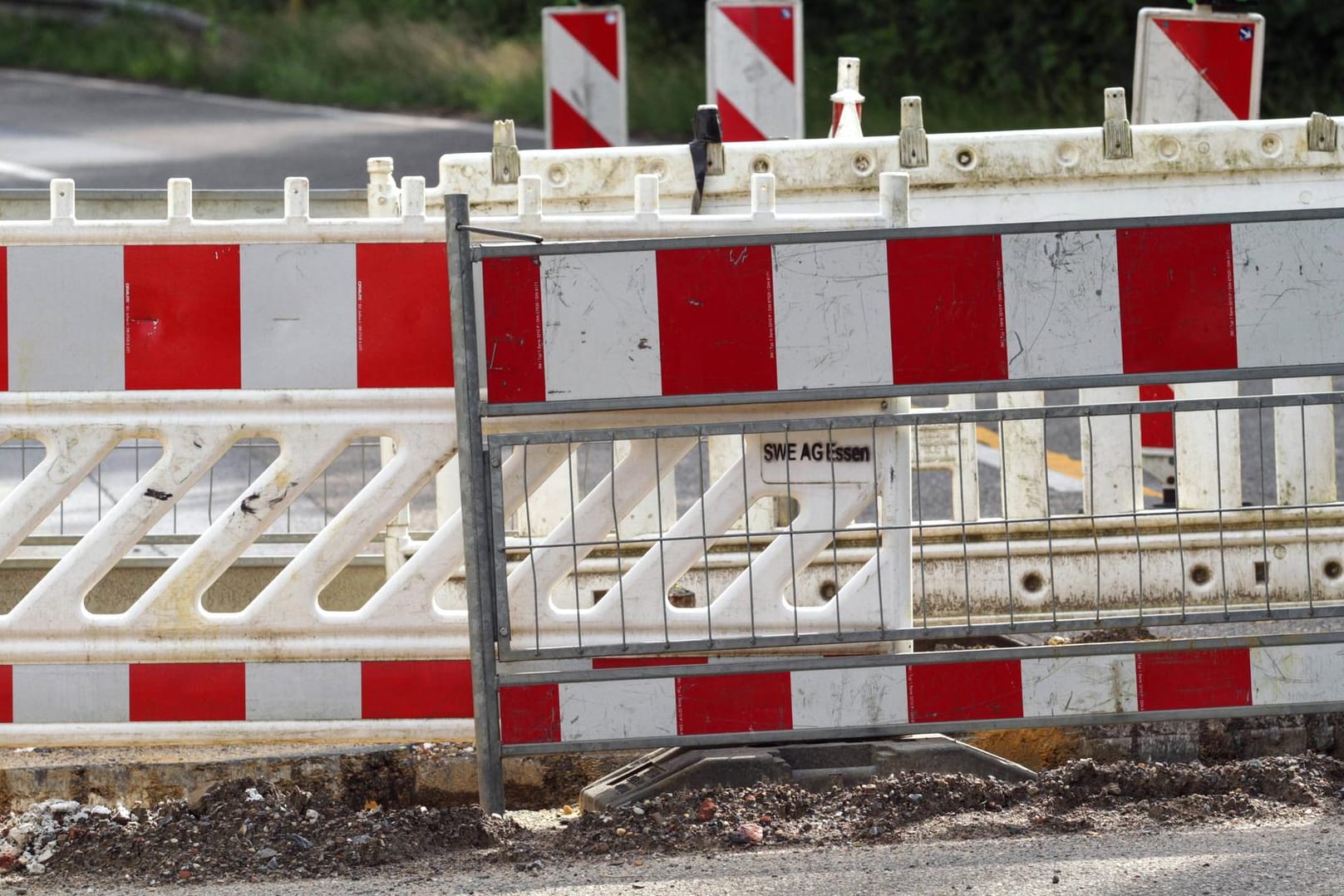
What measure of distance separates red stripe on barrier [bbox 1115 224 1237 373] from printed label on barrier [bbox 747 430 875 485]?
0.58 m

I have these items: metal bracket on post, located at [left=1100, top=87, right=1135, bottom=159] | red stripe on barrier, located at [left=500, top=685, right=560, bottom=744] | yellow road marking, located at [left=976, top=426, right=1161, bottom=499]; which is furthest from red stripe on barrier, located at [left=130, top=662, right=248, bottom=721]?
yellow road marking, located at [left=976, top=426, right=1161, bottom=499]

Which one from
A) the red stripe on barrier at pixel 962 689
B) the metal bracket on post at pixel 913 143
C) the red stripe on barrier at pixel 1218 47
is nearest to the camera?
the red stripe on barrier at pixel 962 689

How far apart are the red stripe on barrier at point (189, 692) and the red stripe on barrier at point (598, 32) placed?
5357 millimetres

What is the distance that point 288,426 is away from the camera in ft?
13.7

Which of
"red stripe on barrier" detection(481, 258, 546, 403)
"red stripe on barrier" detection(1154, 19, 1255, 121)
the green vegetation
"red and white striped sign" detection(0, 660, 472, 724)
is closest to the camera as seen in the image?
"red stripe on barrier" detection(481, 258, 546, 403)

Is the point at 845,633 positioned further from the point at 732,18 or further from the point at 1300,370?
the point at 732,18

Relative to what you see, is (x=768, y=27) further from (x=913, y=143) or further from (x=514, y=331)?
(x=514, y=331)

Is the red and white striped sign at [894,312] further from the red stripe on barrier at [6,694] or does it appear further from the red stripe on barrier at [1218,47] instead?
the red stripe on barrier at [1218,47]

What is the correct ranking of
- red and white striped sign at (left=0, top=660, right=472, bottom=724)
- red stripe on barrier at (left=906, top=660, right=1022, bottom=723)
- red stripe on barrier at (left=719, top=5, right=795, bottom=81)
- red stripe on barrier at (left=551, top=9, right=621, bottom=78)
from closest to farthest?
red stripe on barrier at (left=906, top=660, right=1022, bottom=723)
red and white striped sign at (left=0, top=660, right=472, bottom=724)
red stripe on barrier at (left=719, top=5, right=795, bottom=81)
red stripe on barrier at (left=551, top=9, right=621, bottom=78)

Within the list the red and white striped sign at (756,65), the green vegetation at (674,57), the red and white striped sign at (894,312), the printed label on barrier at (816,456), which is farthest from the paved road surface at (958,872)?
the green vegetation at (674,57)

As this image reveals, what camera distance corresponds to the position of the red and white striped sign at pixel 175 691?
4262 millimetres

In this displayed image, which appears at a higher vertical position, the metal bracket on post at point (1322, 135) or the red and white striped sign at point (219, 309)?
the metal bracket on post at point (1322, 135)

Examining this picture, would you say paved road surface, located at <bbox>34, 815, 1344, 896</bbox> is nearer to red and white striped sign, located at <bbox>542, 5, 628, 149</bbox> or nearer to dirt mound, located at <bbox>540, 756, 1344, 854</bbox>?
dirt mound, located at <bbox>540, 756, 1344, 854</bbox>

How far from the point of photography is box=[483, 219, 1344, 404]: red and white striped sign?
13.2ft
